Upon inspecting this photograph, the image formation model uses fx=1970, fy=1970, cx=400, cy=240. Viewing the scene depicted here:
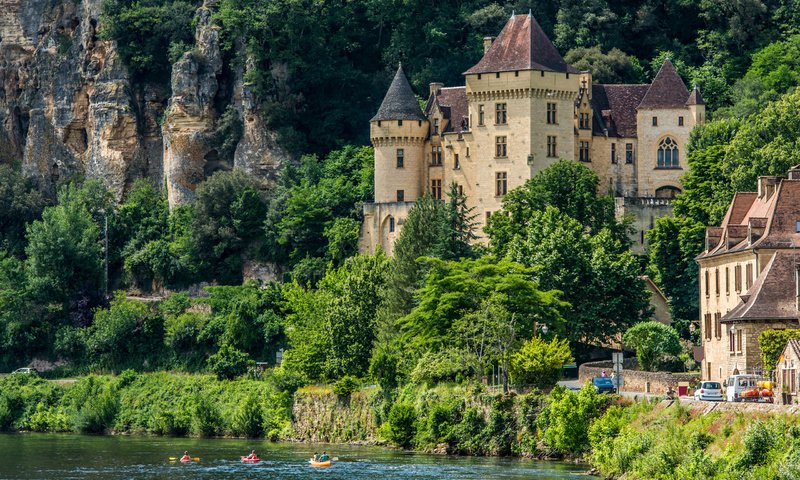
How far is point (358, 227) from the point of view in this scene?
122 meters

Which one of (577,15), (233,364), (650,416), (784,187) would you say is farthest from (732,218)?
(577,15)

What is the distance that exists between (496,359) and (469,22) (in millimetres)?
49840

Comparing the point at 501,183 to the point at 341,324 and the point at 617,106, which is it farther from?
the point at 341,324

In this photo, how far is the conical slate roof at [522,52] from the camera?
11744 centimetres

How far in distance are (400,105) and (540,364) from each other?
38768mm

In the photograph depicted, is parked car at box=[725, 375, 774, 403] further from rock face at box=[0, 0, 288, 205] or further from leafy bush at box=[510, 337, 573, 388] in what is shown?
rock face at box=[0, 0, 288, 205]

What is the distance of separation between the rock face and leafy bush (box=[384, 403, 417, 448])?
43.5 m

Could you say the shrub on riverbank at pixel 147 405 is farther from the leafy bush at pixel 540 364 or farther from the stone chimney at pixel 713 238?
the stone chimney at pixel 713 238

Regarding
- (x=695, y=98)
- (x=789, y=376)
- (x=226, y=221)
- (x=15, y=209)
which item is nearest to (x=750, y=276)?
(x=789, y=376)

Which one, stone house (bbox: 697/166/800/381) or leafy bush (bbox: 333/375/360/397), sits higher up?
stone house (bbox: 697/166/800/381)

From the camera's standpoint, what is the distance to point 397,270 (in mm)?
100812

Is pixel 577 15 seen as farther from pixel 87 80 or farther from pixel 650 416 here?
pixel 650 416

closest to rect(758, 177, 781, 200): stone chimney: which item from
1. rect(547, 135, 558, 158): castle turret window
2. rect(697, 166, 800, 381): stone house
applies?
rect(697, 166, 800, 381): stone house

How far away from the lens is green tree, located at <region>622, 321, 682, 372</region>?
95375 millimetres
